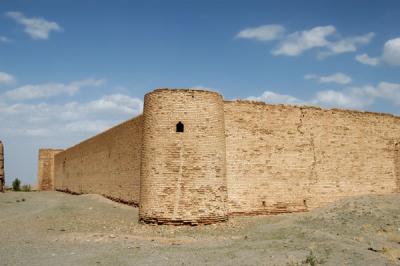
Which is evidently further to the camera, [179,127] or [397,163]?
[397,163]

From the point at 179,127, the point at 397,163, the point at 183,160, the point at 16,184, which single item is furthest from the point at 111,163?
the point at 16,184

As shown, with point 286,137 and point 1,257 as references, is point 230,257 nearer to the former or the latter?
point 1,257

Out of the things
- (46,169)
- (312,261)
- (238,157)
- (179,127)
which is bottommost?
(312,261)

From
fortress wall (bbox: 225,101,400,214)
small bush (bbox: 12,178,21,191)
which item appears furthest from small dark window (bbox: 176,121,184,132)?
small bush (bbox: 12,178,21,191)

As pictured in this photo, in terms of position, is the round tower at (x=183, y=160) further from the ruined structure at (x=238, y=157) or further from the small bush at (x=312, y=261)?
the small bush at (x=312, y=261)

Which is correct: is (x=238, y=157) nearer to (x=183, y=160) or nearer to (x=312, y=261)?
(x=183, y=160)

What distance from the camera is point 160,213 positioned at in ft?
38.2

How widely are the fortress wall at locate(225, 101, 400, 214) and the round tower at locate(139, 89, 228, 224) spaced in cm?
134

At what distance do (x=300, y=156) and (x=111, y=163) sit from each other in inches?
331

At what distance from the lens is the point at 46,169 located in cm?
3681

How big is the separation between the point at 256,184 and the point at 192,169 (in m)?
2.88

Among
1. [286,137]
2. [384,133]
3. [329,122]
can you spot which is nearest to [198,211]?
[286,137]

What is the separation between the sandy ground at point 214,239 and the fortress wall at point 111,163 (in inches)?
77.1

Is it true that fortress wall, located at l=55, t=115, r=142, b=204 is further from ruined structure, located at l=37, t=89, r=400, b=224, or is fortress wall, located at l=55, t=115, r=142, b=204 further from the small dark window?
the small dark window
